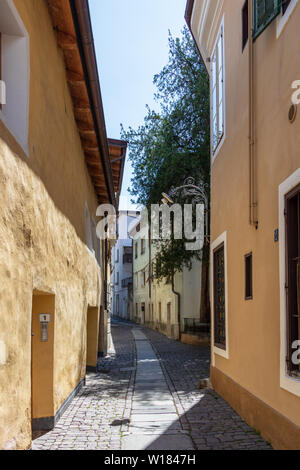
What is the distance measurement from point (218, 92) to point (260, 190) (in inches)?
156

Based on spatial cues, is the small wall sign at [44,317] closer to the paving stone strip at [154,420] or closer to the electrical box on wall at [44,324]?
the electrical box on wall at [44,324]

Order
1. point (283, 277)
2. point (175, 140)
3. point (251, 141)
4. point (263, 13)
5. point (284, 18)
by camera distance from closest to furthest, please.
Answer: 1. point (283, 277)
2. point (284, 18)
3. point (263, 13)
4. point (251, 141)
5. point (175, 140)

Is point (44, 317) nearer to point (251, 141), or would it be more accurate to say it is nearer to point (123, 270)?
point (251, 141)

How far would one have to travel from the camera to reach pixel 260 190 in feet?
19.9

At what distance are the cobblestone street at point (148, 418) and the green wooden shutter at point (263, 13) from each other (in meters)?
4.69

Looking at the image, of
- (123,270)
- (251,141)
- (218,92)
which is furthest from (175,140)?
(123,270)

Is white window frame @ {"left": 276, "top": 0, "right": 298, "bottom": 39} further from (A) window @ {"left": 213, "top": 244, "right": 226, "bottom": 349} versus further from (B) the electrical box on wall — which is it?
(B) the electrical box on wall

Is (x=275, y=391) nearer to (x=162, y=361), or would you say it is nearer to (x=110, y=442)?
(x=110, y=442)

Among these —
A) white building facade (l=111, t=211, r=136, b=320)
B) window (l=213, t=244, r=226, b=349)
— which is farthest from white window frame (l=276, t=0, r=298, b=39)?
white building facade (l=111, t=211, r=136, b=320)

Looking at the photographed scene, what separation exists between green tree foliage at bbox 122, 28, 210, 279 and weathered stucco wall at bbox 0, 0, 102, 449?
9.29m

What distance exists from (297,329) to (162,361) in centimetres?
978

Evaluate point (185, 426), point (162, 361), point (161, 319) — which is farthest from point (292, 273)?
point (161, 319)

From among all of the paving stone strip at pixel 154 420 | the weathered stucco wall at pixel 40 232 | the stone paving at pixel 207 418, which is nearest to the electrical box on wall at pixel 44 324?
the weathered stucco wall at pixel 40 232

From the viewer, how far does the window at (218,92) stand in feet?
29.1
